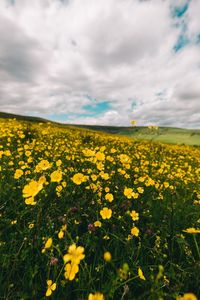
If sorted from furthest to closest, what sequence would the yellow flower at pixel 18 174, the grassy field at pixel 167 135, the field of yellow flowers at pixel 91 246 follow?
the grassy field at pixel 167 135
the yellow flower at pixel 18 174
the field of yellow flowers at pixel 91 246

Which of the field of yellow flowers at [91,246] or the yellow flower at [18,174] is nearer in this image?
the field of yellow flowers at [91,246]

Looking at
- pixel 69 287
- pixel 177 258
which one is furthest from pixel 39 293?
pixel 177 258

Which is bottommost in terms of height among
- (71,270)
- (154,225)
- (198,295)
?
(198,295)

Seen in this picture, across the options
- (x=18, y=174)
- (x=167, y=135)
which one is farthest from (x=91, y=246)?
(x=167, y=135)

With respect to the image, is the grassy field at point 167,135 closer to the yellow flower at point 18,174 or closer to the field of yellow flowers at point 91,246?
the field of yellow flowers at point 91,246

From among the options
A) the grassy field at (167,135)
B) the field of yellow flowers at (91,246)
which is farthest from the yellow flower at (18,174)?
the grassy field at (167,135)

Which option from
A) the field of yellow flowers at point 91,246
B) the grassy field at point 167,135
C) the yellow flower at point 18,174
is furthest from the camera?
the grassy field at point 167,135

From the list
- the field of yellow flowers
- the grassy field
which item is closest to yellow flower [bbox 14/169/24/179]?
the field of yellow flowers

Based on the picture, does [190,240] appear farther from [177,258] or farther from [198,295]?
[198,295]

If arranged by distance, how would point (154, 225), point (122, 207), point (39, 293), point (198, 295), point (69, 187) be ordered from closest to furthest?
point (39, 293) → point (198, 295) → point (154, 225) → point (122, 207) → point (69, 187)

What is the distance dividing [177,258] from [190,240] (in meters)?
0.39

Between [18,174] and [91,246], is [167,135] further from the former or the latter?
[91,246]

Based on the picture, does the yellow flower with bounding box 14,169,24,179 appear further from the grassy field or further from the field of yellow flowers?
the grassy field

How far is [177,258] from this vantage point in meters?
2.20
